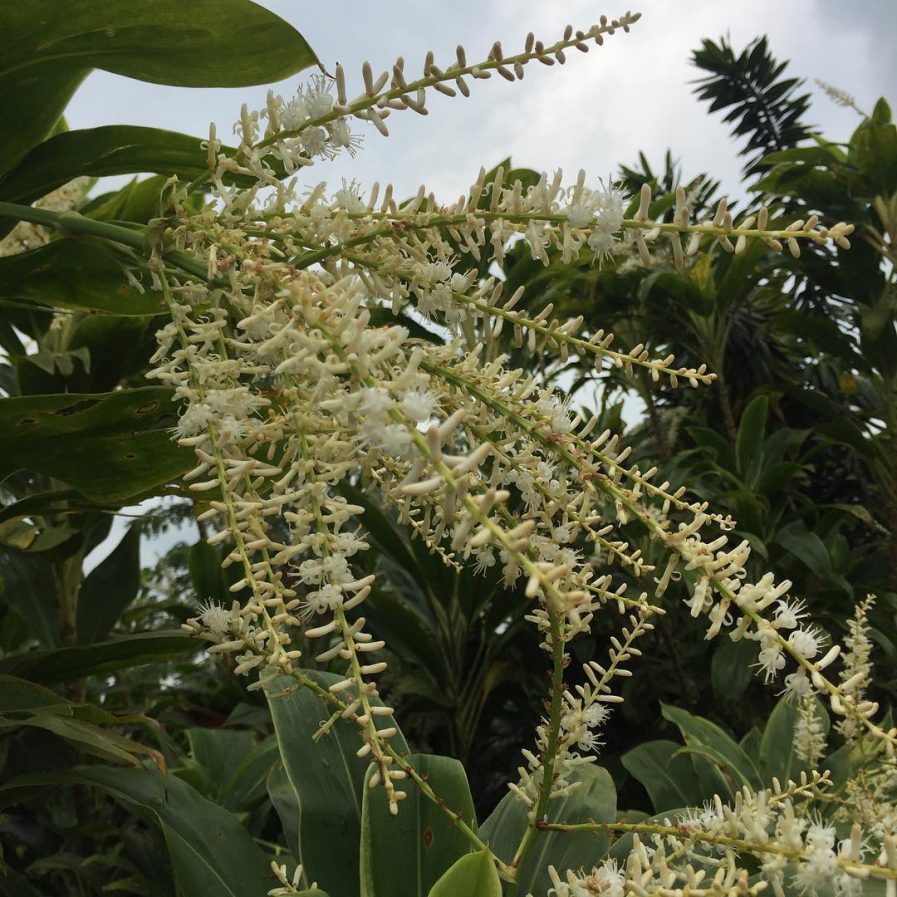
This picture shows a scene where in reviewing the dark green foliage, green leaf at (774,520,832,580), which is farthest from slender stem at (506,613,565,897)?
the dark green foliage

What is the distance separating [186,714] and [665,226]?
215cm

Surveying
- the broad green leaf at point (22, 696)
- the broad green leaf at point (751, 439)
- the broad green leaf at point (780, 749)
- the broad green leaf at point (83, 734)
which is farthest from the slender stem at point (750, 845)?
the broad green leaf at point (751, 439)

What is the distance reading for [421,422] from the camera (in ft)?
1.23

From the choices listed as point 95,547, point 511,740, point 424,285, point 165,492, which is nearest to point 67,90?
point 165,492

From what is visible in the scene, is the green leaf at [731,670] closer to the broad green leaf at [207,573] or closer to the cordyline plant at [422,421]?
the broad green leaf at [207,573]

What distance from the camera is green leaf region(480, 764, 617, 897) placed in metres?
0.77

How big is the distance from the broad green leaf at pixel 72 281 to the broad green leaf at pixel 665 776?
1160 mm

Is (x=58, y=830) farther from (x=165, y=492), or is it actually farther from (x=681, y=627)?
(x=681, y=627)

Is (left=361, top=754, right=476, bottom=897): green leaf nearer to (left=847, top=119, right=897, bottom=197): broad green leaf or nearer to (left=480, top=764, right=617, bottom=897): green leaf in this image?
(left=480, top=764, right=617, bottom=897): green leaf

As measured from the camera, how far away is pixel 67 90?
928mm

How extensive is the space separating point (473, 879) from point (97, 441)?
1.84ft

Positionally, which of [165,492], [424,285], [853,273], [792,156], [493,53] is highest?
[792,156]

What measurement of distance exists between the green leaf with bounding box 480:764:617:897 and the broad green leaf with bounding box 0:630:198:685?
47 centimetres

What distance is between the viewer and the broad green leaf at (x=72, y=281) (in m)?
0.96
